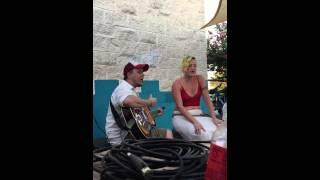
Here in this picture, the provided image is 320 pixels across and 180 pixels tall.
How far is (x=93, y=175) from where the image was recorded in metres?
1.55

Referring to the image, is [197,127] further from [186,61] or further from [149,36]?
[149,36]

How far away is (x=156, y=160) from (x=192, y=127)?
0.67 ft

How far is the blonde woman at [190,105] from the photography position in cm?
Answer: 157

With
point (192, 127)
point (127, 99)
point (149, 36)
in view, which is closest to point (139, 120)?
point (127, 99)

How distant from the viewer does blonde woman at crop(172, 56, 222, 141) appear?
1.57 meters

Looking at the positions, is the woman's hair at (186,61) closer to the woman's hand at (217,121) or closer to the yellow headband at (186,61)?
the yellow headband at (186,61)

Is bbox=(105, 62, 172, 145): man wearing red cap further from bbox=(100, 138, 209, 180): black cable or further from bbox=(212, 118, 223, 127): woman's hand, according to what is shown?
bbox=(212, 118, 223, 127): woman's hand

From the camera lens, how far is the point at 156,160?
59.0 inches

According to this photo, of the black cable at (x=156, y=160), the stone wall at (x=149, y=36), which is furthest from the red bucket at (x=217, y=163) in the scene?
the stone wall at (x=149, y=36)
